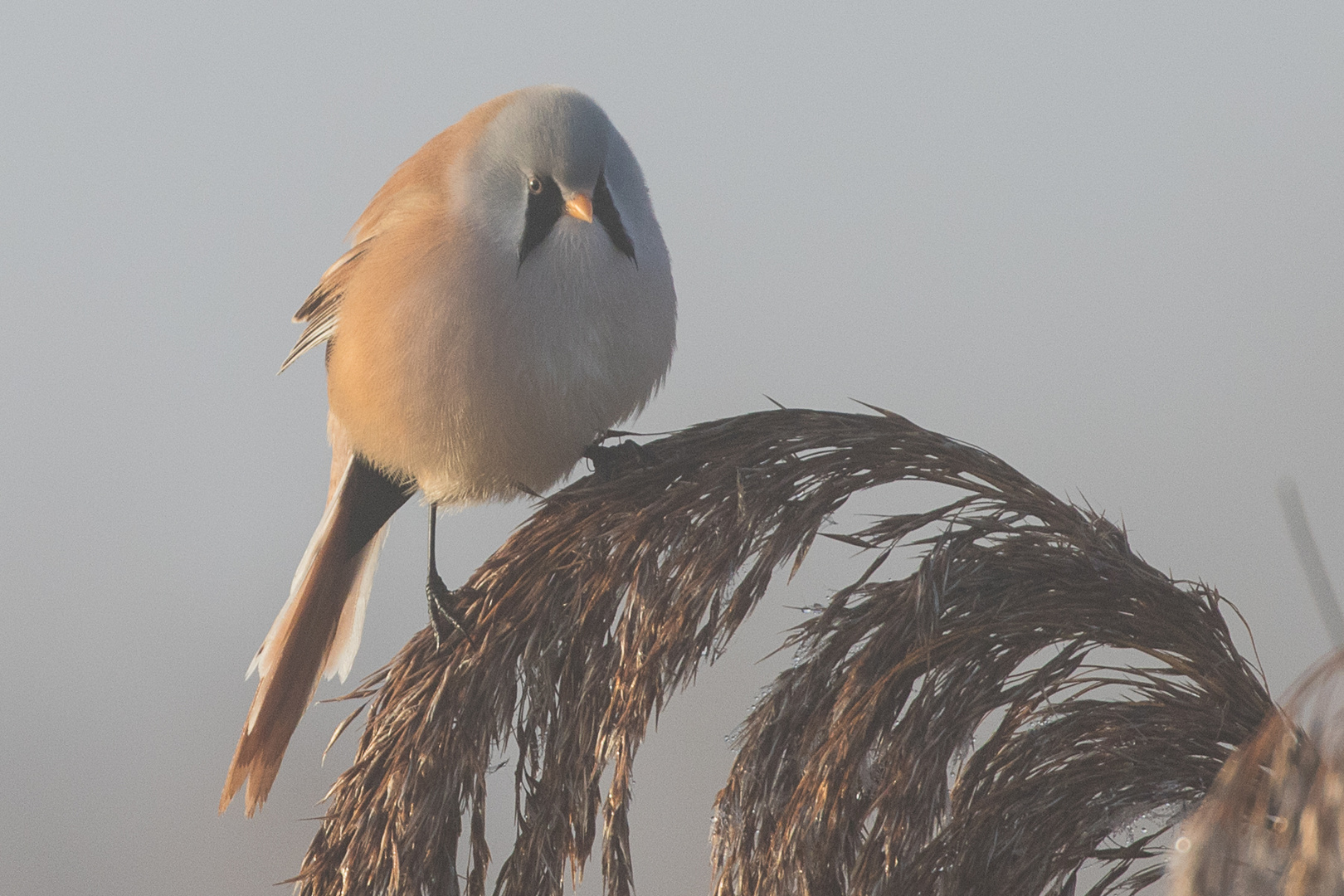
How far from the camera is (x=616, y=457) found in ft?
6.13

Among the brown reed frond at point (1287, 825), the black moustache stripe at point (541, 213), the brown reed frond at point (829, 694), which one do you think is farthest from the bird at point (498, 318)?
the brown reed frond at point (1287, 825)

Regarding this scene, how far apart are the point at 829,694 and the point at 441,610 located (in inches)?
27.0

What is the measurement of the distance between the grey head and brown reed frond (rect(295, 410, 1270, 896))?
0.42 metres

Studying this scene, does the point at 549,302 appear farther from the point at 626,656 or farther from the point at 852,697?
the point at 852,697

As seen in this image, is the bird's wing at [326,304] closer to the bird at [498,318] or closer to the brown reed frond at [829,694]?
the bird at [498,318]

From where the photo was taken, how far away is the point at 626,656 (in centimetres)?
141

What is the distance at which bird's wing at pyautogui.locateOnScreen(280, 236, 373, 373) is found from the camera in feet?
7.05

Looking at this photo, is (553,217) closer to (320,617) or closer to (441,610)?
(441,610)

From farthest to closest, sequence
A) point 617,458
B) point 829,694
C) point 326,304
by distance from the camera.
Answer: point 326,304 < point 617,458 < point 829,694

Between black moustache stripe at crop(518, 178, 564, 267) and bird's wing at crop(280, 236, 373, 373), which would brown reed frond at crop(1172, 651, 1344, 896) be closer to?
black moustache stripe at crop(518, 178, 564, 267)

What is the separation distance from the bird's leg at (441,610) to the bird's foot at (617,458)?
29 centimetres

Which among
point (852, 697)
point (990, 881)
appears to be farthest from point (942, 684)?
point (990, 881)

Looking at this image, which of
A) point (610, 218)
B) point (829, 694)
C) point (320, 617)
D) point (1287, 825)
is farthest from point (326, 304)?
point (1287, 825)

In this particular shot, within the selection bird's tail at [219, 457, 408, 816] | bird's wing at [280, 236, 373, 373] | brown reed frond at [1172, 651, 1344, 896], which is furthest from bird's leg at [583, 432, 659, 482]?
brown reed frond at [1172, 651, 1344, 896]
